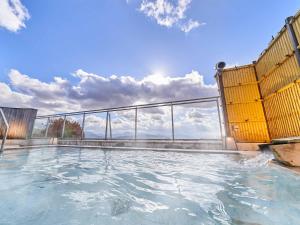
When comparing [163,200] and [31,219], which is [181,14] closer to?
[163,200]

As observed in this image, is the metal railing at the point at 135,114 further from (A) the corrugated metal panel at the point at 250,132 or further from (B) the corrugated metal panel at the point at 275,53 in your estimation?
(B) the corrugated metal panel at the point at 275,53

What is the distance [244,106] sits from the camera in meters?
5.50

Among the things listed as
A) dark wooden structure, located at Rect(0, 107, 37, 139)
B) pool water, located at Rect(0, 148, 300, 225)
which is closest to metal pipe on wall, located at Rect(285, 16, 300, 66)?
pool water, located at Rect(0, 148, 300, 225)

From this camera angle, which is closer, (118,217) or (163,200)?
(118,217)

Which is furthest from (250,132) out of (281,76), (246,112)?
(281,76)

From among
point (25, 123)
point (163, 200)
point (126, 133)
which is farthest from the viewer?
point (25, 123)

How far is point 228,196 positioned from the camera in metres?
1.41

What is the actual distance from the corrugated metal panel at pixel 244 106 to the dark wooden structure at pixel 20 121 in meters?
10.1

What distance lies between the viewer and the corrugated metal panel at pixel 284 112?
3918mm

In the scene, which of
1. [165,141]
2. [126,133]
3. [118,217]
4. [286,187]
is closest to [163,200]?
[118,217]

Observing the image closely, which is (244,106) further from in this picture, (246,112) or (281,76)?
(281,76)

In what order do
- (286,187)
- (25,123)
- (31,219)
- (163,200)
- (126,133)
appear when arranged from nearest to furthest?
(31,219) → (163,200) → (286,187) → (126,133) → (25,123)

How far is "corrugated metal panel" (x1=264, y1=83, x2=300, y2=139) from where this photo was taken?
154 inches

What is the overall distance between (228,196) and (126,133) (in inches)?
197
